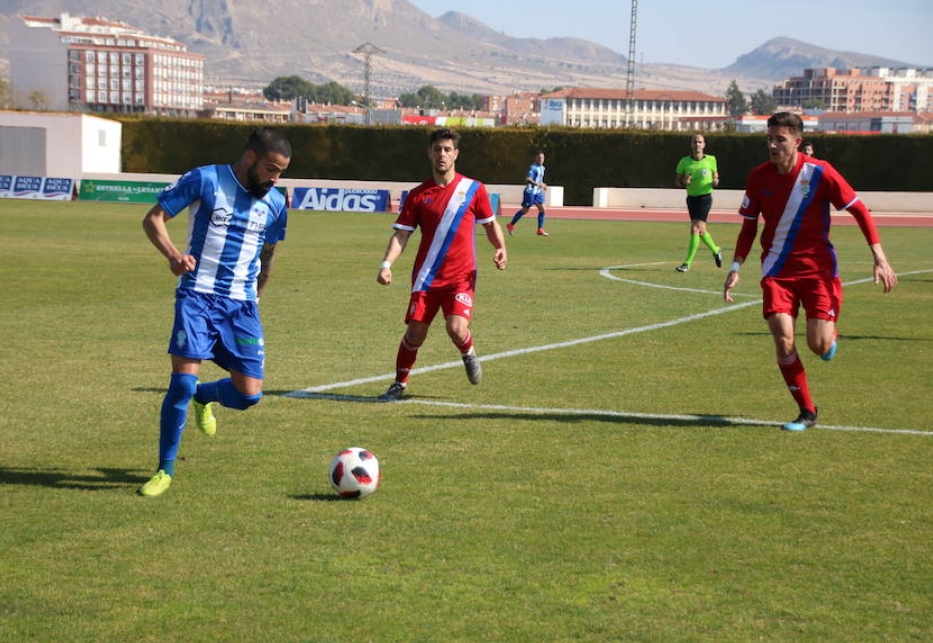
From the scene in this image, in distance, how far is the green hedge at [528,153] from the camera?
5291 cm

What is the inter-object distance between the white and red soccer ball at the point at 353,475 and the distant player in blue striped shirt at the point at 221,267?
0.87 m

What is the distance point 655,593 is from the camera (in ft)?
17.3

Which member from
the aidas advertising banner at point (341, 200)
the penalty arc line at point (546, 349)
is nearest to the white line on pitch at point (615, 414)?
the penalty arc line at point (546, 349)

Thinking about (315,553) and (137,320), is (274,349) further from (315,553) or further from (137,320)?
(315,553)

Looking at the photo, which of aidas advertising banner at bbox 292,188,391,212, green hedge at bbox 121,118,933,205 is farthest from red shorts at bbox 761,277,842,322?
green hedge at bbox 121,118,933,205

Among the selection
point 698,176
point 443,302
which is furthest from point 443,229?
point 698,176

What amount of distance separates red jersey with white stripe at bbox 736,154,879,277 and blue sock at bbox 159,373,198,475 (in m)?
4.05

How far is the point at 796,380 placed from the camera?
877 cm

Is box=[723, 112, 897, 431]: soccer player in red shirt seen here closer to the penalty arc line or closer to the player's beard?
the penalty arc line

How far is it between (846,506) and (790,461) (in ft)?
3.41

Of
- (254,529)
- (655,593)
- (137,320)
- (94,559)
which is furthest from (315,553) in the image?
(137,320)

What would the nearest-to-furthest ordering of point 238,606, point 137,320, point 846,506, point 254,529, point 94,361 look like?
point 238,606 → point 254,529 → point 846,506 → point 94,361 → point 137,320

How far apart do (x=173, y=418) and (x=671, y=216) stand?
3722cm

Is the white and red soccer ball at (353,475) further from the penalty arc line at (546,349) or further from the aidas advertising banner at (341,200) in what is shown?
the aidas advertising banner at (341,200)
